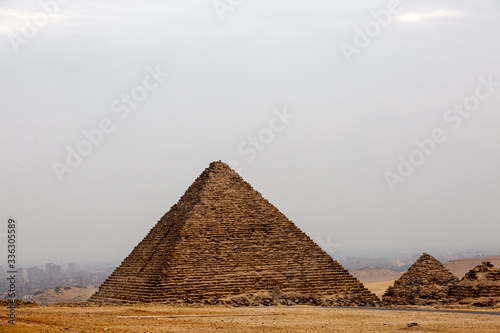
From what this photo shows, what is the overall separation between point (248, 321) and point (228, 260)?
1440cm

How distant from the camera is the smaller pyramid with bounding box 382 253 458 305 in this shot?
163ft

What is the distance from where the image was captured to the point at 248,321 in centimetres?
3195

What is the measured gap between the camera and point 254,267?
46.4 m

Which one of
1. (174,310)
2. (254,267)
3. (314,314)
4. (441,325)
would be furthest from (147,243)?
(441,325)

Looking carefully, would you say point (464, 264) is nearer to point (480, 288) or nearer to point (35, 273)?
point (35, 273)

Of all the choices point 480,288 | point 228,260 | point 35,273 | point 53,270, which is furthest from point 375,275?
point 228,260

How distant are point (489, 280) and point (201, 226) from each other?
56.8ft

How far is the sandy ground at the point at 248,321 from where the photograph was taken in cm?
2681

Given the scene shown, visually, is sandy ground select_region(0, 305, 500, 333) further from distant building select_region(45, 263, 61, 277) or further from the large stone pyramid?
distant building select_region(45, 263, 61, 277)

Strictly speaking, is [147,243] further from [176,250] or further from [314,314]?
[314,314]

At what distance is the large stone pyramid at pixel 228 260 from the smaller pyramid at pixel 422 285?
4.82 meters

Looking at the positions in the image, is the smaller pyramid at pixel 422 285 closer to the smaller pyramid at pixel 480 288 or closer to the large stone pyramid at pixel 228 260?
the smaller pyramid at pixel 480 288

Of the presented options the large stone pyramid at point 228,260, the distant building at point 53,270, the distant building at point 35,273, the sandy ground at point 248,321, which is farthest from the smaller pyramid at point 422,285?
the distant building at point 53,270

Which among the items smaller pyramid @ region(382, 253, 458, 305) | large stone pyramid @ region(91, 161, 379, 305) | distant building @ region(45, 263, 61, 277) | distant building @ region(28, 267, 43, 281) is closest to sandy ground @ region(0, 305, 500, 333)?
large stone pyramid @ region(91, 161, 379, 305)
